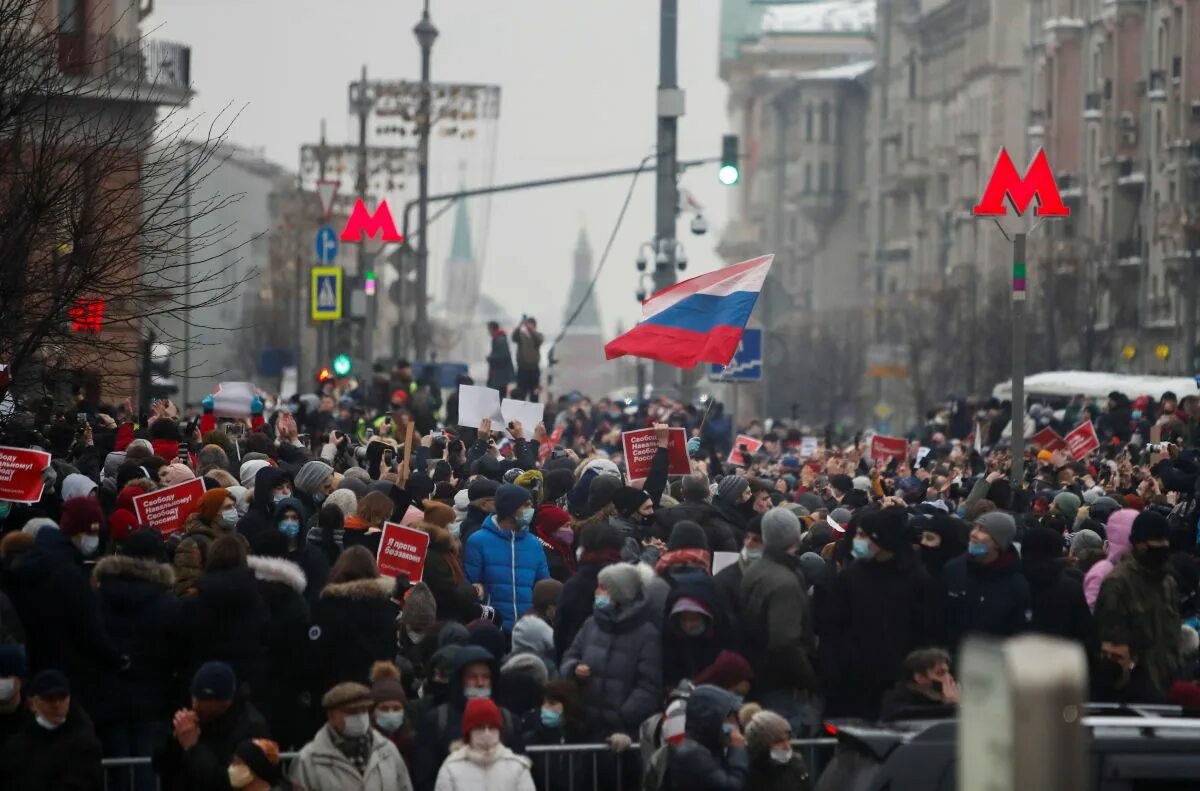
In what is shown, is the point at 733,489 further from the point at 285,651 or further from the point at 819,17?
the point at 819,17

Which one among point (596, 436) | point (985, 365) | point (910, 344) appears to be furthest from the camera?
point (910, 344)

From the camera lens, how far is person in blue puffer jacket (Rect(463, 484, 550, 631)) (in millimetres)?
13336

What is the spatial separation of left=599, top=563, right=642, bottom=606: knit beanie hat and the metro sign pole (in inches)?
219

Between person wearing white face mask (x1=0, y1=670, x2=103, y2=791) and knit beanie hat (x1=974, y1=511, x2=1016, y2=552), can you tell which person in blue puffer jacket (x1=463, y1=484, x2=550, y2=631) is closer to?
knit beanie hat (x1=974, y1=511, x2=1016, y2=552)

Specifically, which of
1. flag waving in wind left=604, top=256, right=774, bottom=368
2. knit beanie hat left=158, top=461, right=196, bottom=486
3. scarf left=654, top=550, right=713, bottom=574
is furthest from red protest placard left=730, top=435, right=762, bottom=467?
scarf left=654, top=550, right=713, bottom=574

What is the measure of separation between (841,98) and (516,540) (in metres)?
145

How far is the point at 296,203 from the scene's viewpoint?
10812 cm

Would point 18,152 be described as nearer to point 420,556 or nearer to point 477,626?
point 420,556

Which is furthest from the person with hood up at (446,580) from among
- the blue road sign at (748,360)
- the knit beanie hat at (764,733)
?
the blue road sign at (748,360)

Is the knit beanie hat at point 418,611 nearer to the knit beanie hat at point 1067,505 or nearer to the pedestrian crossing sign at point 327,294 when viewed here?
the knit beanie hat at point 1067,505

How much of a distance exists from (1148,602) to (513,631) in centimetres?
292

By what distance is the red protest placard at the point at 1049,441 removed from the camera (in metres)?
23.4

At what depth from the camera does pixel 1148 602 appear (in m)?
11.8

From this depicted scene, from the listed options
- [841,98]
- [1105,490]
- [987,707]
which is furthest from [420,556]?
[841,98]
